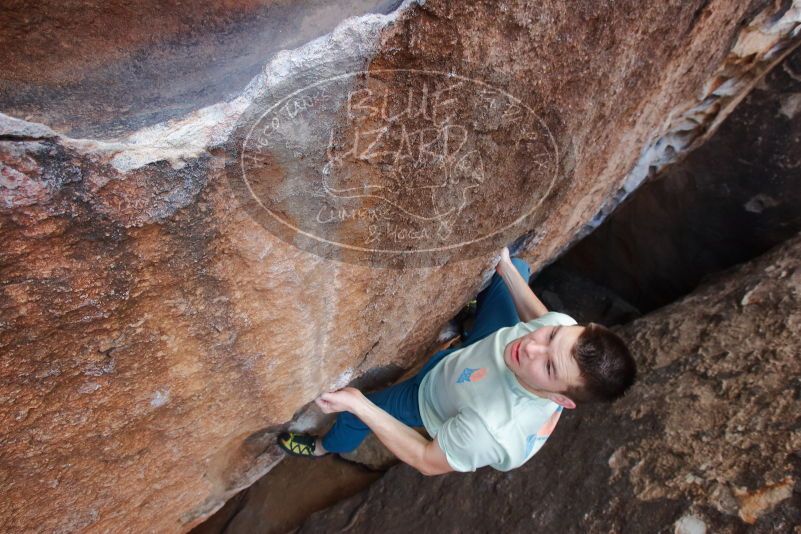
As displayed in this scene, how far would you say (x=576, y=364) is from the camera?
3.34ft

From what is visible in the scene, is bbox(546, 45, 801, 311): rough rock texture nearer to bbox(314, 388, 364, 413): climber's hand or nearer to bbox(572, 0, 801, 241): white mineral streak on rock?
bbox(572, 0, 801, 241): white mineral streak on rock

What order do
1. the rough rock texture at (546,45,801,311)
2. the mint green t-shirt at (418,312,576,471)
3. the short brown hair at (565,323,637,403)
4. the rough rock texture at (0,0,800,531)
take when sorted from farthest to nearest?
1. the rough rock texture at (546,45,801,311)
2. the mint green t-shirt at (418,312,576,471)
3. the short brown hair at (565,323,637,403)
4. the rough rock texture at (0,0,800,531)

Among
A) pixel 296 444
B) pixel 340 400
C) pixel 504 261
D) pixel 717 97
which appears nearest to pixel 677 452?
pixel 504 261

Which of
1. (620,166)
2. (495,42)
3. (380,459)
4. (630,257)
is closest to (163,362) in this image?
(495,42)

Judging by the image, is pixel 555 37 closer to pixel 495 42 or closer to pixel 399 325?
pixel 495 42

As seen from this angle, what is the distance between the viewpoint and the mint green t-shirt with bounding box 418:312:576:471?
1.13 meters

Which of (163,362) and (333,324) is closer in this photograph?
(163,362)

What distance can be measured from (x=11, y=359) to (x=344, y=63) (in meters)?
0.64

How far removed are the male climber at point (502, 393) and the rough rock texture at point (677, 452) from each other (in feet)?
1.04

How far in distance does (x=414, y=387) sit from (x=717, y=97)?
1364 millimetres

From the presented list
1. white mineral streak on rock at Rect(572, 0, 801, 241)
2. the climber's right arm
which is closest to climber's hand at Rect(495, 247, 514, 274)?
the climber's right arm

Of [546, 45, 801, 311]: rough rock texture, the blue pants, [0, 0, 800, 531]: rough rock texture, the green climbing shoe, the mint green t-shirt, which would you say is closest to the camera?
[0, 0, 800, 531]: rough rock texture

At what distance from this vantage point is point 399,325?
1451mm

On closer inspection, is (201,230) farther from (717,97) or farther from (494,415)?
(717,97)
